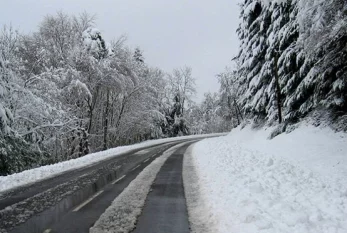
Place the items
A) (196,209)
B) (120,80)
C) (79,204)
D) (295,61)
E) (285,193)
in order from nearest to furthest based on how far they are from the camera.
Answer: (196,209) → (285,193) → (79,204) → (295,61) → (120,80)

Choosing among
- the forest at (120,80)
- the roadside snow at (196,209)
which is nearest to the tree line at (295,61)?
the forest at (120,80)

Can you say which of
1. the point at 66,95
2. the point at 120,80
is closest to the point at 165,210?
the point at 66,95

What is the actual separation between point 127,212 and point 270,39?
18.2 meters

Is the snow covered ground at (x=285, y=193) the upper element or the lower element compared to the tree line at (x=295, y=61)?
lower

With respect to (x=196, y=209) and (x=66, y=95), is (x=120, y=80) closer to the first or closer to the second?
(x=66, y=95)

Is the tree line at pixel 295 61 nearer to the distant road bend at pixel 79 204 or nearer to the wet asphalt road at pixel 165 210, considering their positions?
the wet asphalt road at pixel 165 210

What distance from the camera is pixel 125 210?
25.4 feet

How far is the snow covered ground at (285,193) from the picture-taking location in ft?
19.5

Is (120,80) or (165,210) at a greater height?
(120,80)

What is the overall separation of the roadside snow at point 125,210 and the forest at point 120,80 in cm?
788

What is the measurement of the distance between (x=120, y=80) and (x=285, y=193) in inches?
1030

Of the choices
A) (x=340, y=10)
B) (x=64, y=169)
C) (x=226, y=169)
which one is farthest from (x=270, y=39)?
(x=64, y=169)

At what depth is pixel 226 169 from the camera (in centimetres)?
1245

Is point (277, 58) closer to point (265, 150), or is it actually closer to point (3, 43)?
point (265, 150)
